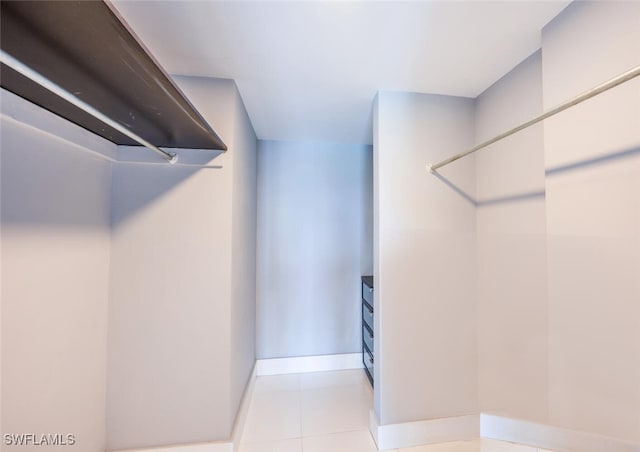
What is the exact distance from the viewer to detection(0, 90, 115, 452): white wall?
2.47 feet

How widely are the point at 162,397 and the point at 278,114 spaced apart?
1.94 m

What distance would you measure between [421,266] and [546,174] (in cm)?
73

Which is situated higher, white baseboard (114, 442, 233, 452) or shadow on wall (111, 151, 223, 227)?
shadow on wall (111, 151, 223, 227)

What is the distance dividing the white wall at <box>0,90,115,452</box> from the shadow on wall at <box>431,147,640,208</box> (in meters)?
1.86

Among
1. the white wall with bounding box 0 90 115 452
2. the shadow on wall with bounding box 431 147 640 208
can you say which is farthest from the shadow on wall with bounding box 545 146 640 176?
the white wall with bounding box 0 90 115 452

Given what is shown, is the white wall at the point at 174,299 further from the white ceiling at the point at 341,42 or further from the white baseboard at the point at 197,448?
the white ceiling at the point at 341,42

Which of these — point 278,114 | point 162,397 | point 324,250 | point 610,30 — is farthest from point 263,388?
point 610,30

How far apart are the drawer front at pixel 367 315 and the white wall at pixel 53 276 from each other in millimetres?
1769

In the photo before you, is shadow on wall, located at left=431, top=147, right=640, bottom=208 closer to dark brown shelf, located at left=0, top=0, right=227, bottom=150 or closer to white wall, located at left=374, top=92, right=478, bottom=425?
white wall, located at left=374, top=92, right=478, bottom=425

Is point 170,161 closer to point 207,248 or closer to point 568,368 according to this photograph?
point 207,248

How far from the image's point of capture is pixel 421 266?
1379 mm

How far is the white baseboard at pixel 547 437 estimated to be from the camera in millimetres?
534

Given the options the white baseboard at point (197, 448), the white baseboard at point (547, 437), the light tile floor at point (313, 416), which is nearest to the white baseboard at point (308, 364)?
the light tile floor at point (313, 416)

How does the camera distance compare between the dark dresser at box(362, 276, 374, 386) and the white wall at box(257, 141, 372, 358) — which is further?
the white wall at box(257, 141, 372, 358)
